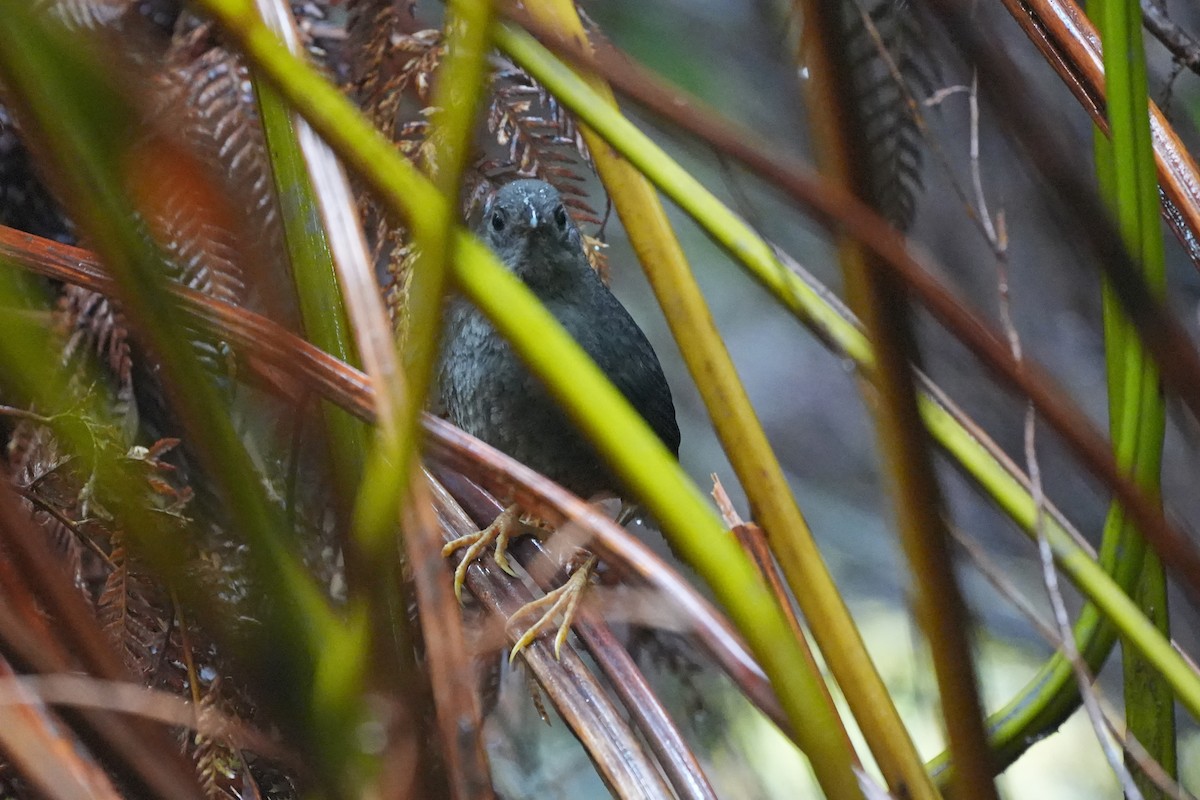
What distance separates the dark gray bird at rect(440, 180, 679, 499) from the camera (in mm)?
1445

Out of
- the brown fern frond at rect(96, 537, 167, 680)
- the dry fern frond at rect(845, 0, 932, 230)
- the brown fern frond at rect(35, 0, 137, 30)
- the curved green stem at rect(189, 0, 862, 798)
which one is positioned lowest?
the brown fern frond at rect(96, 537, 167, 680)

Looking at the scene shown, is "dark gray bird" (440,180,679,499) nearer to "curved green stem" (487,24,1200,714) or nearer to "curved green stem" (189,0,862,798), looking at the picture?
"curved green stem" (487,24,1200,714)

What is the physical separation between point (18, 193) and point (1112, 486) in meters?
1.37

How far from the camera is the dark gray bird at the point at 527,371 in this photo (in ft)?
4.74

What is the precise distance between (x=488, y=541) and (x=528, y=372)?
0.80ft

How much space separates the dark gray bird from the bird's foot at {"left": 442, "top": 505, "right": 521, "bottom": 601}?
4.7 inches

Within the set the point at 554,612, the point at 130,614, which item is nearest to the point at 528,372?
the point at 554,612

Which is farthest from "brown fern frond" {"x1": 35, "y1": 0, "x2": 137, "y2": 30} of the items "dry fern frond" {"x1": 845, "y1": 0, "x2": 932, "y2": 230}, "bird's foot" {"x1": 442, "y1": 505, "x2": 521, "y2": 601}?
"dry fern frond" {"x1": 845, "y1": 0, "x2": 932, "y2": 230}

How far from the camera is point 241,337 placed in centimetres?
56

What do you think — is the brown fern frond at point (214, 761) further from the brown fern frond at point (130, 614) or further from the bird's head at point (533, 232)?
the bird's head at point (533, 232)

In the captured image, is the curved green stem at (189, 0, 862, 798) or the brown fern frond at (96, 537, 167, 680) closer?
the curved green stem at (189, 0, 862, 798)

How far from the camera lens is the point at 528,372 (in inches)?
55.0

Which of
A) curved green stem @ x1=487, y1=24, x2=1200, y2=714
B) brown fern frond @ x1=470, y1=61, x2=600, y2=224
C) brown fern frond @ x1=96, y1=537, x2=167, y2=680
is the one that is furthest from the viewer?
brown fern frond @ x1=470, y1=61, x2=600, y2=224

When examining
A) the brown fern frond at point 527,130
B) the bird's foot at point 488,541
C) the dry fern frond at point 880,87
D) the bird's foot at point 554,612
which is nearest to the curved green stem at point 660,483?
the dry fern frond at point 880,87
